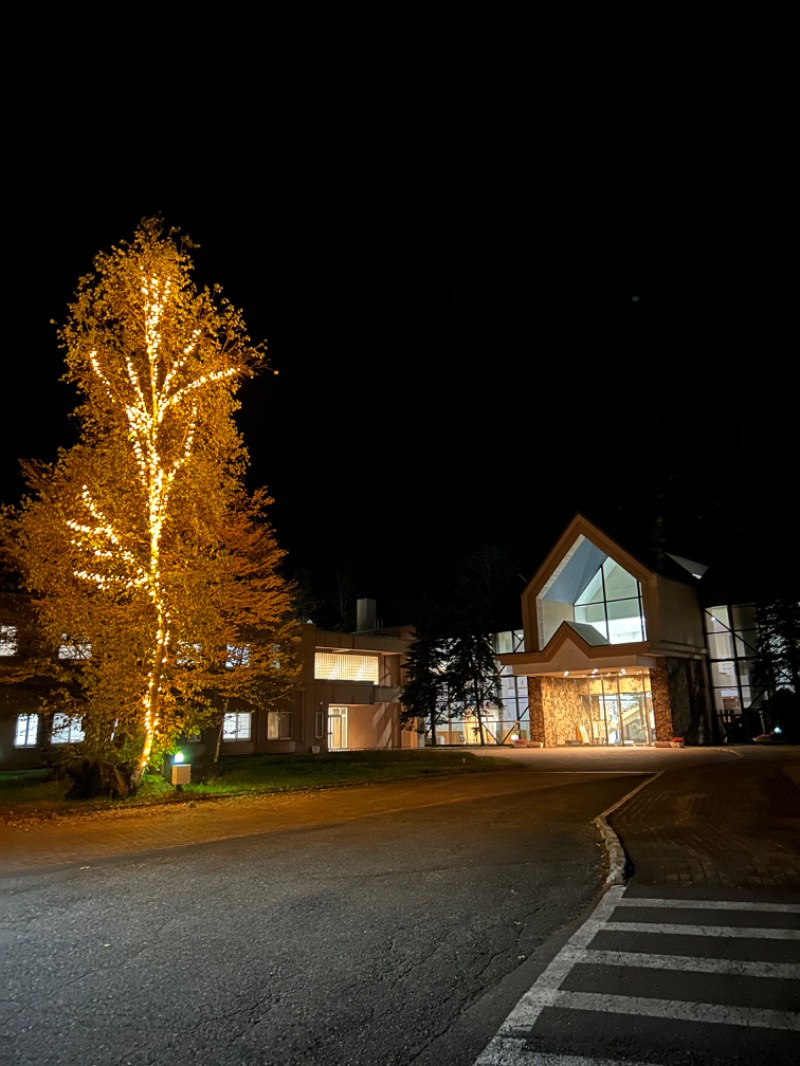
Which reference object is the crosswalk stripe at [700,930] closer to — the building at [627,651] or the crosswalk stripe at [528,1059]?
the crosswalk stripe at [528,1059]

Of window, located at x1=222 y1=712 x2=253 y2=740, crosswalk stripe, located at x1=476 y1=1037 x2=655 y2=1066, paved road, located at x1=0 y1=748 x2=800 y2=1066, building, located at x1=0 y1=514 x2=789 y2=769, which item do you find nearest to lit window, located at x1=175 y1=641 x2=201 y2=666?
paved road, located at x1=0 y1=748 x2=800 y2=1066

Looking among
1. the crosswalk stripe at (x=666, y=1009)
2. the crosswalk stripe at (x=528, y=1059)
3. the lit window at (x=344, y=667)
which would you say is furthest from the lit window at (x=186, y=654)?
the lit window at (x=344, y=667)

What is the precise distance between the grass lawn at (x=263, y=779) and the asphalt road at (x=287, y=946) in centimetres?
622

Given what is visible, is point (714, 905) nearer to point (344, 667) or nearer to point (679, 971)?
point (679, 971)

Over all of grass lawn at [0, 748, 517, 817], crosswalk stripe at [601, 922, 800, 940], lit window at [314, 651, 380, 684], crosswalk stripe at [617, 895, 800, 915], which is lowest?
grass lawn at [0, 748, 517, 817]

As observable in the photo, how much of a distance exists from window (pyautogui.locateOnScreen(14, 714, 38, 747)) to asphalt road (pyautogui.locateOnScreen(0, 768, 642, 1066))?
2186 cm

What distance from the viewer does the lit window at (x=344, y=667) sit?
4031 cm

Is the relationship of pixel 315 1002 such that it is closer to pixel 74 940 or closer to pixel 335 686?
pixel 74 940

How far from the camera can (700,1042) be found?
3273mm

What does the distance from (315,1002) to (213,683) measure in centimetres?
1271

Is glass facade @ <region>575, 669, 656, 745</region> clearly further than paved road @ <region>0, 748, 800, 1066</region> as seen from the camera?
Yes

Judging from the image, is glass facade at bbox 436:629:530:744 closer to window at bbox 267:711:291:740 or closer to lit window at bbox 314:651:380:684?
lit window at bbox 314:651:380:684

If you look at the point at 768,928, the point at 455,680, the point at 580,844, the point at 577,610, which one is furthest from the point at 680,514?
the point at 768,928

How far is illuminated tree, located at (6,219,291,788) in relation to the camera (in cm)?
1500
